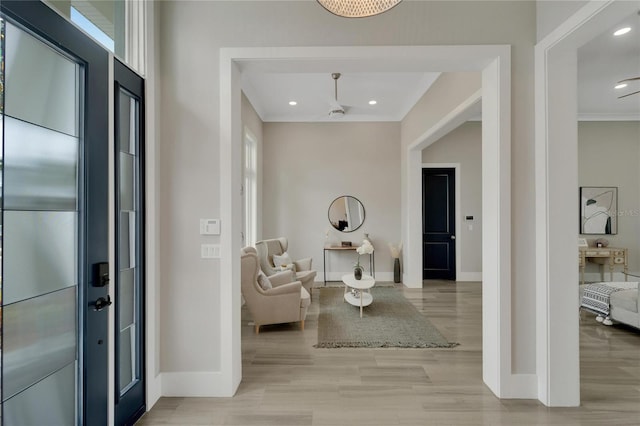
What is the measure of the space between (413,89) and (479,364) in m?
3.94

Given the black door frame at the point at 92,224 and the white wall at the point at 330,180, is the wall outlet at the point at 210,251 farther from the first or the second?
the white wall at the point at 330,180

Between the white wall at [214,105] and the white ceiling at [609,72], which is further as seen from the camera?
the white ceiling at [609,72]

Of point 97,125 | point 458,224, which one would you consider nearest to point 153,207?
point 97,125

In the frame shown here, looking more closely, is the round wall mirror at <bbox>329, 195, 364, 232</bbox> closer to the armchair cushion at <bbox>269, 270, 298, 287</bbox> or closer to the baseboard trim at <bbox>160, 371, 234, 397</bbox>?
the armchair cushion at <bbox>269, 270, 298, 287</bbox>

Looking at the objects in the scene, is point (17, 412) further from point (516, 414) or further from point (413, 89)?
point (413, 89)

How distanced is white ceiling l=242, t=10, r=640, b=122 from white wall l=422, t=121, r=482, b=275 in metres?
1.21

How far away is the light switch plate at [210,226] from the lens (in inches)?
91.7

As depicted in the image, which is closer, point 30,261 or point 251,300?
point 30,261

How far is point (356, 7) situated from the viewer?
1418mm

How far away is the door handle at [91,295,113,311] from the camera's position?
1649 mm

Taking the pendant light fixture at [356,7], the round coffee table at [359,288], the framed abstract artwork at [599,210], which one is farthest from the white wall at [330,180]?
the pendant light fixture at [356,7]

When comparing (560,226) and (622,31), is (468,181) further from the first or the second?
(560,226)

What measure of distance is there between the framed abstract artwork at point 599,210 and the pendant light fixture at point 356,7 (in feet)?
21.7

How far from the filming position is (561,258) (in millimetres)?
2213
